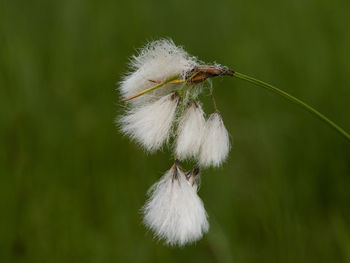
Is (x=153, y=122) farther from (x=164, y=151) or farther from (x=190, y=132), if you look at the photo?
(x=164, y=151)

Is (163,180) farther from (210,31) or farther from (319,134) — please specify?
(210,31)

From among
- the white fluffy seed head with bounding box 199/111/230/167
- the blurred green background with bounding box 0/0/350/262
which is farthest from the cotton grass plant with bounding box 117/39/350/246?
the blurred green background with bounding box 0/0/350/262

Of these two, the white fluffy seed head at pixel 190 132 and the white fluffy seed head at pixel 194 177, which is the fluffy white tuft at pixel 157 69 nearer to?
the white fluffy seed head at pixel 190 132

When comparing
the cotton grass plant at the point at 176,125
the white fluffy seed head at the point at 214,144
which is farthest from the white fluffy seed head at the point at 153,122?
the white fluffy seed head at the point at 214,144

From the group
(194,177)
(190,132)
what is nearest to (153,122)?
(190,132)

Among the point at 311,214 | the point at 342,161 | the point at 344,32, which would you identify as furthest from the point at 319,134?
the point at 344,32

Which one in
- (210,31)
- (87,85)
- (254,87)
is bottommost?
(87,85)

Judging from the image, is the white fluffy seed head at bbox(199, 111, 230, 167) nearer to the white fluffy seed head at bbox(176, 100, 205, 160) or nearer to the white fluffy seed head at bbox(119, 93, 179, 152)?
the white fluffy seed head at bbox(176, 100, 205, 160)
